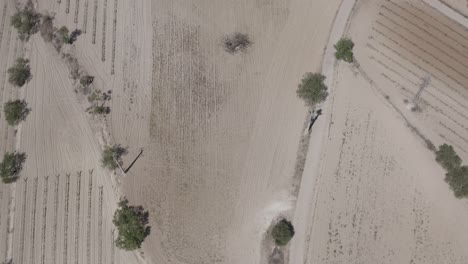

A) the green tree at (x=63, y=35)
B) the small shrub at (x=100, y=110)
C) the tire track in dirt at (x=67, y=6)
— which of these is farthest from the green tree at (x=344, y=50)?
the tire track in dirt at (x=67, y=6)

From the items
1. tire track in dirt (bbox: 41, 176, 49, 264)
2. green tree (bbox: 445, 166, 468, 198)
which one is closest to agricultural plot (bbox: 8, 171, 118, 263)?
tire track in dirt (bbox: 41, 176, 49, 264)

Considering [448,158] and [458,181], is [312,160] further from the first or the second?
[458,181]

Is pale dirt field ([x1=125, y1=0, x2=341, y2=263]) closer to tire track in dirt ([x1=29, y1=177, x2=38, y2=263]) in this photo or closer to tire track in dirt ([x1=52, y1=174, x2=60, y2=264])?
tire track in dirt ([x1=52, y1=174, x2=60, y2=264])

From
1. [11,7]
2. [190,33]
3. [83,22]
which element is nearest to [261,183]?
[190,33]

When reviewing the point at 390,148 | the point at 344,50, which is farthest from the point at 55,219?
the point at 344,50

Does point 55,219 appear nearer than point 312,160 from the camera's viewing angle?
Yes

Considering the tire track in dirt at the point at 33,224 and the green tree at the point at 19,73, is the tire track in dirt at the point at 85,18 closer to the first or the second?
the green tree at the point at 19,73
